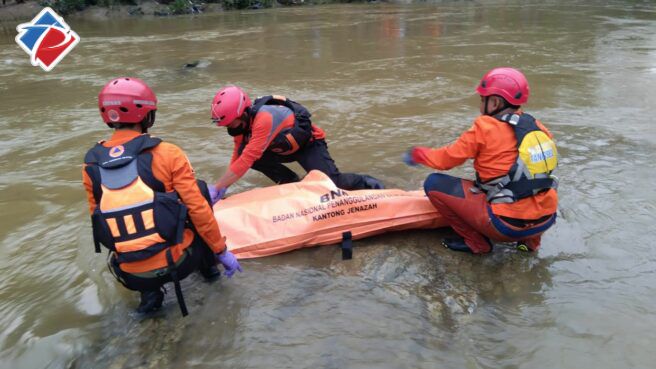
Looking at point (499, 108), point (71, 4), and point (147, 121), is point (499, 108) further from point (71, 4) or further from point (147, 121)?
point (71, 4)

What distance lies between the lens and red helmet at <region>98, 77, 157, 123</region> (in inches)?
110

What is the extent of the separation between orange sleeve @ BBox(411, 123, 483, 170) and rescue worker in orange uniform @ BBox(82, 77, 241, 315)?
169 cm

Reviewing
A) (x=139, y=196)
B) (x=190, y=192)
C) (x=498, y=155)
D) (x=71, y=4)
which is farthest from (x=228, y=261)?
(x=71, y=4)

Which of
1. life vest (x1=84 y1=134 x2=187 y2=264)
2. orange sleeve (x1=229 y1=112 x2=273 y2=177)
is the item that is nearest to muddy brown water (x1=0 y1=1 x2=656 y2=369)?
life vest (x1=84 y1=134 x2=187 y2=264)

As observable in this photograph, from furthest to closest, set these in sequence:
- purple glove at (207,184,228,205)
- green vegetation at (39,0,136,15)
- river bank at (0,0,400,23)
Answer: green vegetation at (39,0,136,15)
river bank at (0,0,400,23)
purple glove at (207,184,228,205)

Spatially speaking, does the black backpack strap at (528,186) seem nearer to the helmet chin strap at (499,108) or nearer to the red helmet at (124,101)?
the helmet chin strap at (499,108)

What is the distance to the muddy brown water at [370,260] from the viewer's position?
291 cm

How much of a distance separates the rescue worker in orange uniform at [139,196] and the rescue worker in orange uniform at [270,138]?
1355 millimetres

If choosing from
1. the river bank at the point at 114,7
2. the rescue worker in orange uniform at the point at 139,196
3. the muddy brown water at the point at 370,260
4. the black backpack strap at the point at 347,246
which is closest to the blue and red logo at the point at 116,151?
the rescue worker in orange uniform at the point at 139,196

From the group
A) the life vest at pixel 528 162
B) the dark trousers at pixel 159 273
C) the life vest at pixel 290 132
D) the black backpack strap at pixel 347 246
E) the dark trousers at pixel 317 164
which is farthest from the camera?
the dark trousers at pixel 317 164

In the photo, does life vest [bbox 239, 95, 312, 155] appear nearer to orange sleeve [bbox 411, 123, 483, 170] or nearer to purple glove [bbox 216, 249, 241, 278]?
orange sleeve [bbox 411, 123, 483, 170]

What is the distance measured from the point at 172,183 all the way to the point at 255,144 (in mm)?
1631

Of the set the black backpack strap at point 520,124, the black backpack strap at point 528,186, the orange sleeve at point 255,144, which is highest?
the black backpack strap at point 520,124

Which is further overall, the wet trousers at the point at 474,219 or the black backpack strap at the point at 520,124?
the wet trousers at the point at 474,219
